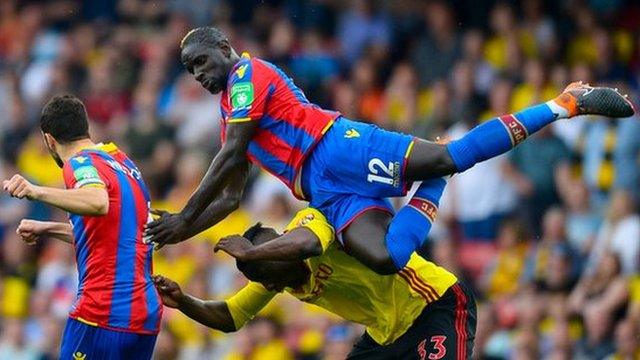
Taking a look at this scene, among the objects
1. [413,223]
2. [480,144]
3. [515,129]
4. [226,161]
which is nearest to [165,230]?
[226,161]

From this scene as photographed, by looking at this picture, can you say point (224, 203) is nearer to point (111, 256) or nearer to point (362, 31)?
point (111, 256)

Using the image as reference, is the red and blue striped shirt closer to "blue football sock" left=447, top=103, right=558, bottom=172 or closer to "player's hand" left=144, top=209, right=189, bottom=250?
"player's hand" left=144, top=209, right=189, bottom=250

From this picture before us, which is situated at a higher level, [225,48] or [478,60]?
[225,48]

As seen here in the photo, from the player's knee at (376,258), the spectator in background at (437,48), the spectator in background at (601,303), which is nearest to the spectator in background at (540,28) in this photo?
the spectator in background at (437,48)

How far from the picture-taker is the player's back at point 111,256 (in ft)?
33.0

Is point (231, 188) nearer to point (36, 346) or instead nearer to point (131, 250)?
point (131, 250)

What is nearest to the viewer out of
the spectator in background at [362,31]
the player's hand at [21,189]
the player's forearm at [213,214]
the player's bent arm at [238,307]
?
the player's hand at [21,189]

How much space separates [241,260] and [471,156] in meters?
1.56

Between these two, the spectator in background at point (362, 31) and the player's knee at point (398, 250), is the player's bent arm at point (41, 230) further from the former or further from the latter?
the spectator in background at point (362, 31)

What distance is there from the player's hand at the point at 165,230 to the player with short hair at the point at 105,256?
56mm

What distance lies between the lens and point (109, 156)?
1026 cm

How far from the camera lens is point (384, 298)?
1077cm

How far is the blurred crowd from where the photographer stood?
14219 mm

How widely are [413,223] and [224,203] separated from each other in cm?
136
